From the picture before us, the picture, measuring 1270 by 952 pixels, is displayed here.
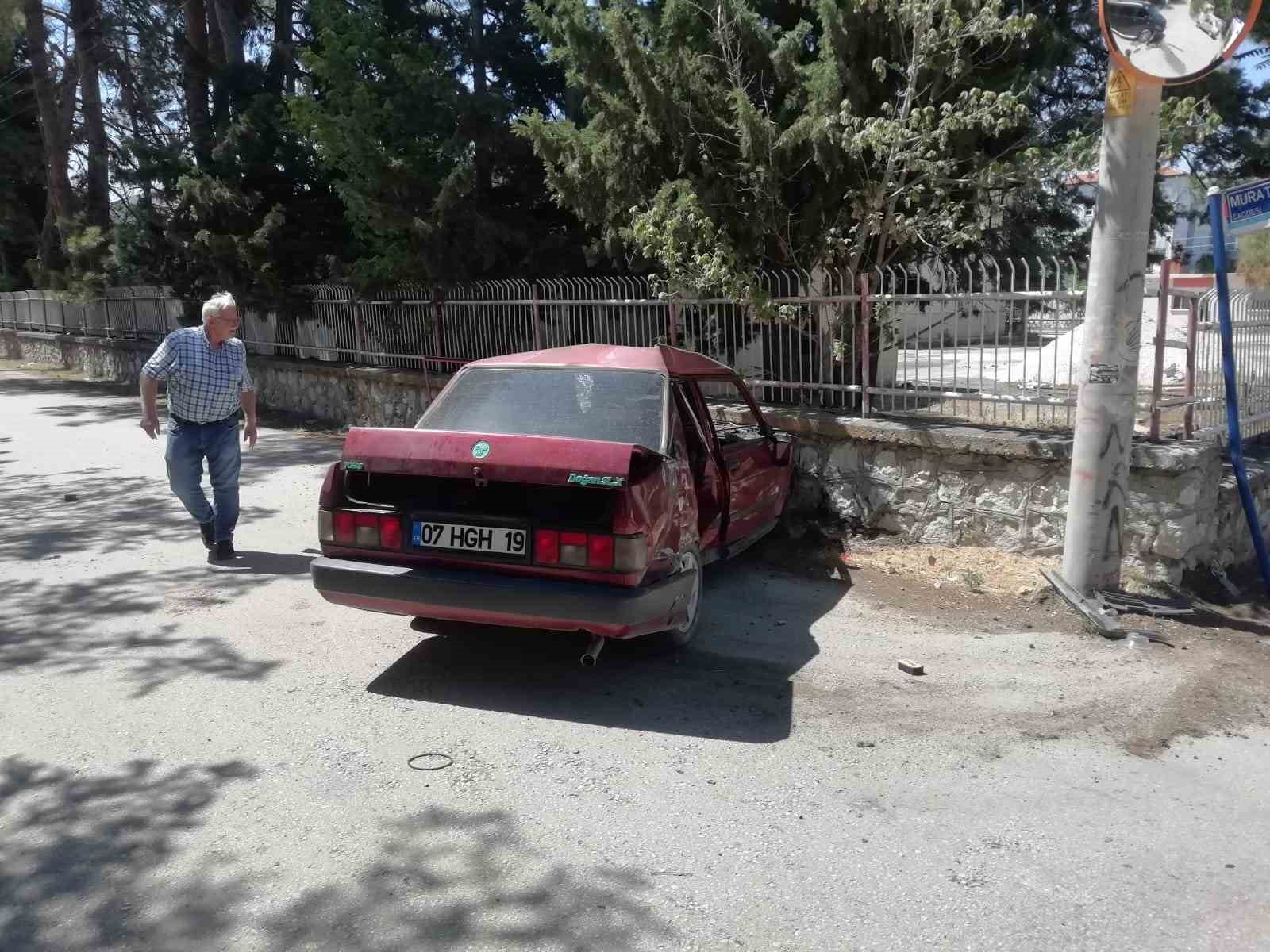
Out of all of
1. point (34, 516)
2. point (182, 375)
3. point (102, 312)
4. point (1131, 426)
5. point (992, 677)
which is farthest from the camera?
point (102, 312)

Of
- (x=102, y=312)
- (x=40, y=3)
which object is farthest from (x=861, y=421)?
(x=40, y=3)

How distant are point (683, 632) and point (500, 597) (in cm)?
120

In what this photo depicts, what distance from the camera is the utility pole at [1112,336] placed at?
5.61m

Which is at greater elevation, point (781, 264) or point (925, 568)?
point (781, 264)

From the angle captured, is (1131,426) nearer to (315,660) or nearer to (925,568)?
(925,568)

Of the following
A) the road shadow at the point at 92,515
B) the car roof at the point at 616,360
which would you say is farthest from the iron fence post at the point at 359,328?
the car roof at the point at 616,360

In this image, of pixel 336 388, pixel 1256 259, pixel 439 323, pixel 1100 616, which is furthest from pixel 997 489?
pixel 1256 259

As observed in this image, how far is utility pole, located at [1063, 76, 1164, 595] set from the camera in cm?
561

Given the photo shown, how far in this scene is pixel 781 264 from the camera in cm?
876

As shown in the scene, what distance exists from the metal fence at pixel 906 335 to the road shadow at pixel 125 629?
171 inches

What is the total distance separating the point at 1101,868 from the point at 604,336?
7.06 m

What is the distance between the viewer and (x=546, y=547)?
177 inches

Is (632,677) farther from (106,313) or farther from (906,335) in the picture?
(106,313)

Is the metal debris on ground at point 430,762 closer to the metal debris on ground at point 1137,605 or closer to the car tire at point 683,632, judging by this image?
the car tire at point 683,632
